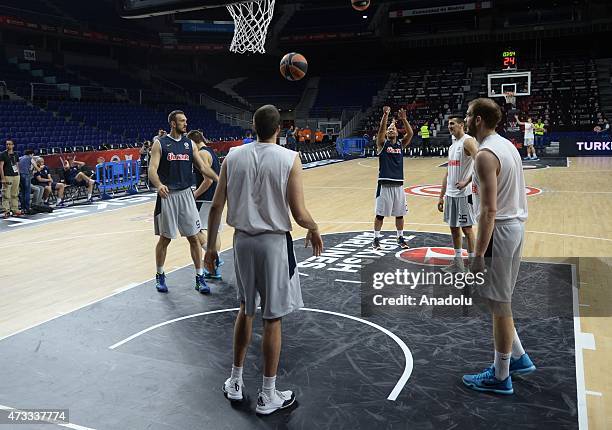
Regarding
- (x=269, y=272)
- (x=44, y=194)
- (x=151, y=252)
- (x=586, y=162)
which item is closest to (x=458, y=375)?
(x=269, y=272)

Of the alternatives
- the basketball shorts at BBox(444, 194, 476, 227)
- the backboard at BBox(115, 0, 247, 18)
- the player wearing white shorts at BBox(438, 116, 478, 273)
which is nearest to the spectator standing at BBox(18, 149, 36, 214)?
the backboard at BBox(115, 0, 247, 18)

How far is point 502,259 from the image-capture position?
368 centimetres

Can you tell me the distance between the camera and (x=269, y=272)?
3.47 metres

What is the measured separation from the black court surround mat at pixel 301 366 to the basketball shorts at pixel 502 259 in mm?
684

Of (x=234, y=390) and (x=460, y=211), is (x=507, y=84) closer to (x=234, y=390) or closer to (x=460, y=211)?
(x=460, y=211)

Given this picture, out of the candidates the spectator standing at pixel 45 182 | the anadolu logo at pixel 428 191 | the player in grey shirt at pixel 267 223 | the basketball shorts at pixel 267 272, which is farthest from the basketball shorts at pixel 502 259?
the spectator standing at pixel 45 182

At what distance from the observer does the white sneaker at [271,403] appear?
3508mm

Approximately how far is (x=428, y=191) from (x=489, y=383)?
10.9m

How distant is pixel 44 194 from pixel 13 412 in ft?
35.5

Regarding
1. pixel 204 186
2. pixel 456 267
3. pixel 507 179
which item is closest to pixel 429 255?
pixel 456 267

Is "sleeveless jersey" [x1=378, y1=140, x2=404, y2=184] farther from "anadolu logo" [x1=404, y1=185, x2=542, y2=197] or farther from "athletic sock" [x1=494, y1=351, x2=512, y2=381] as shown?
"anadolu logo" [x1=404, y1=185, x2=542, y2=197]

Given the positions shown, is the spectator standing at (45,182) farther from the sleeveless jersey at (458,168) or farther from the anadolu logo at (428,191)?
the sleeveless jersey at (458,168)

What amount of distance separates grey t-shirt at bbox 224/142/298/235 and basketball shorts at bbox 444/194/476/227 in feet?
11.6

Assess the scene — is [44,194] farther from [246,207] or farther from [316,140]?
[316,140]
